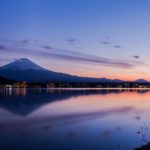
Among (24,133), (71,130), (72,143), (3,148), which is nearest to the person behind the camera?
(3,148)

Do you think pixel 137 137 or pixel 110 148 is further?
pixel 137 137

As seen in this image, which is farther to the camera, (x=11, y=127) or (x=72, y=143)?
(x=11, y=127)

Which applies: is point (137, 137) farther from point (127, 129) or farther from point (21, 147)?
point (21, 147)

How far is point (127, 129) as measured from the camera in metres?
16.5

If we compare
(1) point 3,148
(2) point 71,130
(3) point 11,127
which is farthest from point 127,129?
(1) point 3,148

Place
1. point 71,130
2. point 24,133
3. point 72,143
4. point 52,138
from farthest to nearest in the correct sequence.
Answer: point 71,130 → point 24,133 → point 52,138 → point 72,143

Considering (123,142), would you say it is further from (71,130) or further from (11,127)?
(11,127)

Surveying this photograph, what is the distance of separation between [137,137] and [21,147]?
5256 mm

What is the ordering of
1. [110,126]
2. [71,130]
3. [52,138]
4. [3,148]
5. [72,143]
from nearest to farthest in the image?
[3,148] → [72,143] → [52,138] → [71,130] → [110,126]

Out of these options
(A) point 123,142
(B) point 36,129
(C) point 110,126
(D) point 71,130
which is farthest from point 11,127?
(A) point 123,142

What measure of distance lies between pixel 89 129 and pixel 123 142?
3829 millimetres

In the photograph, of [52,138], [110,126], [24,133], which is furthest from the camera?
[110,126]

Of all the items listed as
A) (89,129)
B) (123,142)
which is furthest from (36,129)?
(123,142)

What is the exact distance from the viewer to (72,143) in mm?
12711
